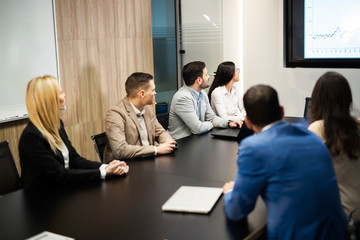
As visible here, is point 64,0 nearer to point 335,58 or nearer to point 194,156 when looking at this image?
point 194,156

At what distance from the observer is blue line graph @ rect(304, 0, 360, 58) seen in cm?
502

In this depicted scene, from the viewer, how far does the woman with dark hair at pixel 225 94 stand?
4520 mm

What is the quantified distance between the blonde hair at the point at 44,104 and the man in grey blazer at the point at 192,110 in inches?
60.6

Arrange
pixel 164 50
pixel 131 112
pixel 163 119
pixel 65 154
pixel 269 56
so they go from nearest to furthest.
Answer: pixel 65 154, pixel 131 112, pixel 163 119, pixel 269 56, pixel 164 50

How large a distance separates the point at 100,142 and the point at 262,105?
1739 mm

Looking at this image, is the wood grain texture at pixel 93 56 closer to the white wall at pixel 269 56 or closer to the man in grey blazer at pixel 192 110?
the man in grey blazer at pixel 192 110

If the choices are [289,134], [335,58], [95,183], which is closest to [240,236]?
[289,134]

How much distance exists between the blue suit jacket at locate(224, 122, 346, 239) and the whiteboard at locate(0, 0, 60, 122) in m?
2.62

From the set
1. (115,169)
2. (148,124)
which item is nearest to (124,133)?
(148,124)

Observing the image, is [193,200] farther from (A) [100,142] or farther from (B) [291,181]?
(A) [100,142]

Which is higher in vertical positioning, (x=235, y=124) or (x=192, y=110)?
(x=192, y=110)

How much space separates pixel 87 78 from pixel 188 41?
239cm

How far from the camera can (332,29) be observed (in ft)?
17.0

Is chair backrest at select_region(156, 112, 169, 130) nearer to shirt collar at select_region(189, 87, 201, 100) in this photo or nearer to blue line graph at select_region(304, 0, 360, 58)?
shirt collar at select_region(189, 87, 201, 100)
